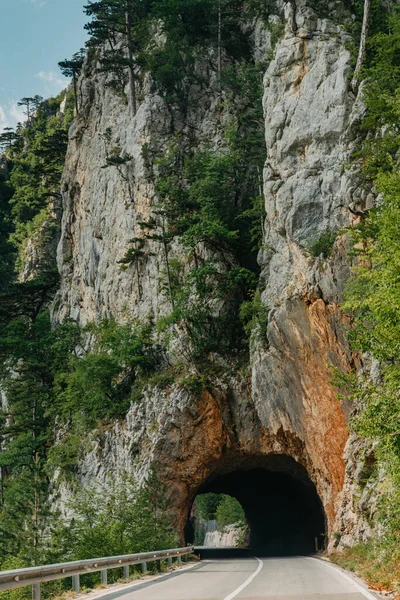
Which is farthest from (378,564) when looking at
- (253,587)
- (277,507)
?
(277,507)

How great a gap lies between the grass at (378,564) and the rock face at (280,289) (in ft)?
15.2

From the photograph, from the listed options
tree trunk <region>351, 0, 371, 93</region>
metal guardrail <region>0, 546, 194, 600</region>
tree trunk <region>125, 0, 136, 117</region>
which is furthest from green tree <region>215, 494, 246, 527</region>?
metal guardrail <region>0, 546, 194, 600</region>

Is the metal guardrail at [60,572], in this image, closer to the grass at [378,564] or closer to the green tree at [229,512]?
the grass at [378,564]

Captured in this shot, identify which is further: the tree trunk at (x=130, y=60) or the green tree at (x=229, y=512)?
the green tree at (x=229, y=512)

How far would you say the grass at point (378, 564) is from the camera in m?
11.4

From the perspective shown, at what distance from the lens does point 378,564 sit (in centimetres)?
1386

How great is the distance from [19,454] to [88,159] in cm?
2087

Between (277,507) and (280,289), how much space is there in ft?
84.2

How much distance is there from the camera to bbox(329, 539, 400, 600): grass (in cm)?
1139

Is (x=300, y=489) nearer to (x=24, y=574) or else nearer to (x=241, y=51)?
(x=241, y=51)

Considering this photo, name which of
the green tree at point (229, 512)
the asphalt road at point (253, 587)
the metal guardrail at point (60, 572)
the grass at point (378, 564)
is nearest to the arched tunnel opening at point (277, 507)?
the green tree at point (229, 512)

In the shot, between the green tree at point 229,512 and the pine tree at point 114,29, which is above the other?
the pine tree at point 114,29

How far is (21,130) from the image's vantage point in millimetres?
87938

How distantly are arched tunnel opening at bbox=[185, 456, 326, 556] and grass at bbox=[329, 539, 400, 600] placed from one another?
16.7m
